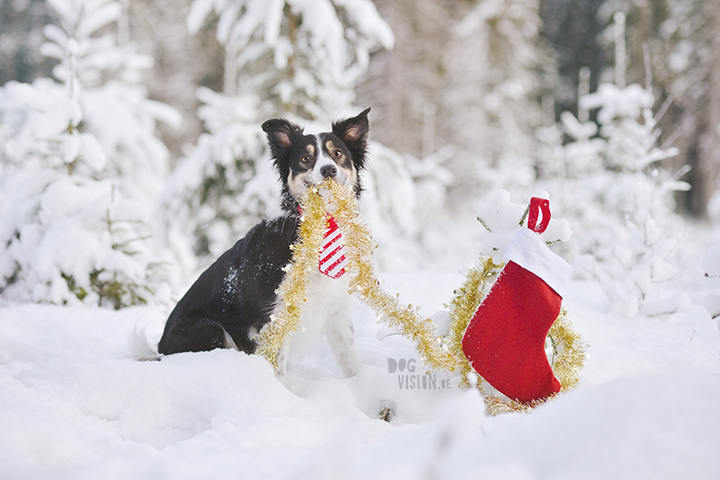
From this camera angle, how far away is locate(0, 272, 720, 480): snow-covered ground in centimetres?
97

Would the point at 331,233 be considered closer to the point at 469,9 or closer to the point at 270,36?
the point at 270,36

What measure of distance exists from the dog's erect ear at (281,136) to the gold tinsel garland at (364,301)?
0.70 m

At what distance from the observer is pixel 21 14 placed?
19453mm

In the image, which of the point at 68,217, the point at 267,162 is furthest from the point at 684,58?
the point at 68,217

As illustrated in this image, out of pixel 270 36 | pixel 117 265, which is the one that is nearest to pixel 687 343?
pixel 117 265

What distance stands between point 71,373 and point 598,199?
9.36 meters

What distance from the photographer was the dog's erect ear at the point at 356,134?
9.78 feet

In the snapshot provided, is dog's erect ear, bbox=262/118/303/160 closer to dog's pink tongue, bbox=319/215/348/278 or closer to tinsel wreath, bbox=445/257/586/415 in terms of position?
dog's pink tongue, bbox=319/215/348/278

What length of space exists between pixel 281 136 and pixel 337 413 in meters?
1.72

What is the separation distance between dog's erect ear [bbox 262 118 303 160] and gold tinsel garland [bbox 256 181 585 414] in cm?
70

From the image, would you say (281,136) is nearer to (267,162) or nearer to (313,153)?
(313,153)

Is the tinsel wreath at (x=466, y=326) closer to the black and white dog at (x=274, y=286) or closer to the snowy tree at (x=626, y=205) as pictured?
the black and white dog at (x=274, y=286)

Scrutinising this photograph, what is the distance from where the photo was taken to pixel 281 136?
286cm

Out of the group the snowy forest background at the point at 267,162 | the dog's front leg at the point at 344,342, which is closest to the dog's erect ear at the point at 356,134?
the snowy forest background at the point at 267,162
